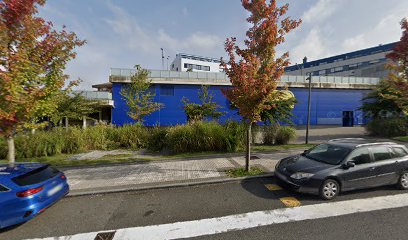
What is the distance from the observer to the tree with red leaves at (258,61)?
5418mm

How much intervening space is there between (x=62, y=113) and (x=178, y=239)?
589 inches

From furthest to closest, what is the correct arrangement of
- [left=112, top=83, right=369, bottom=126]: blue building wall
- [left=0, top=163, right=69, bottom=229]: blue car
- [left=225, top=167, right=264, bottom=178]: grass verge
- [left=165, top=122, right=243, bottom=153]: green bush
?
[left=112, top=83, right=369, bottom=126]: blue building wall < [left=165, top=122, right=243, bottom=153]: green bush < [left=225, top=167, right=264, bottom=178]: grass verge < [left=0, top=163, right=69, bottom=229]: blue car

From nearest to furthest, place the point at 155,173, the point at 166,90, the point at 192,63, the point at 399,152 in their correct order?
1. the point at 399,152
2. the point at 155,173
3. the point at 166,90
4. the point at 192,63

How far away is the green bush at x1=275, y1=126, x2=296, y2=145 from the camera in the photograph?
11.2 meters

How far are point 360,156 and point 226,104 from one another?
18525mm

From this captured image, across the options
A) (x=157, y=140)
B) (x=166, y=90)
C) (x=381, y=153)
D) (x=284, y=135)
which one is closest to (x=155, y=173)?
(x=157, y=140)

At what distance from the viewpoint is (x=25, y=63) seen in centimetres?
464

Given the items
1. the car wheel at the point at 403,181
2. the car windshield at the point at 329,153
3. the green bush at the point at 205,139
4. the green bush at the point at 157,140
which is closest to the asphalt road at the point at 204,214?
the car wheel at the point at 403,181

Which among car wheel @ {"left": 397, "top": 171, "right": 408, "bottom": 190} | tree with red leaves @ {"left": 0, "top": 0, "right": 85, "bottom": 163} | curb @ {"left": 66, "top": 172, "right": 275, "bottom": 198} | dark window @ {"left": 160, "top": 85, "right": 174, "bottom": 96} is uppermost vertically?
dark window @ {"left": 160, "top": 85, "right": 174, "bottom": 96}

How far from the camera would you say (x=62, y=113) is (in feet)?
45.2

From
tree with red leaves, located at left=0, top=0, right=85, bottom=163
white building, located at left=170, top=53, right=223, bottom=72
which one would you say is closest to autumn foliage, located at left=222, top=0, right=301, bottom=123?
tree with red leaves, located at left=0, top=0, right=85, bottom=163

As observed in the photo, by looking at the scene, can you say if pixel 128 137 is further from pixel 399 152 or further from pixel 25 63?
Answer: pixel 399 152

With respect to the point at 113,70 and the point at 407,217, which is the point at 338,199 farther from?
the point at 113,70

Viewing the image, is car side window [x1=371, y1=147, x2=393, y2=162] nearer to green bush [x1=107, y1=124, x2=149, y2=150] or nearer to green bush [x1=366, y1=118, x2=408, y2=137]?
green bush [x1=107, y1=124, x2=149, y2=150]
